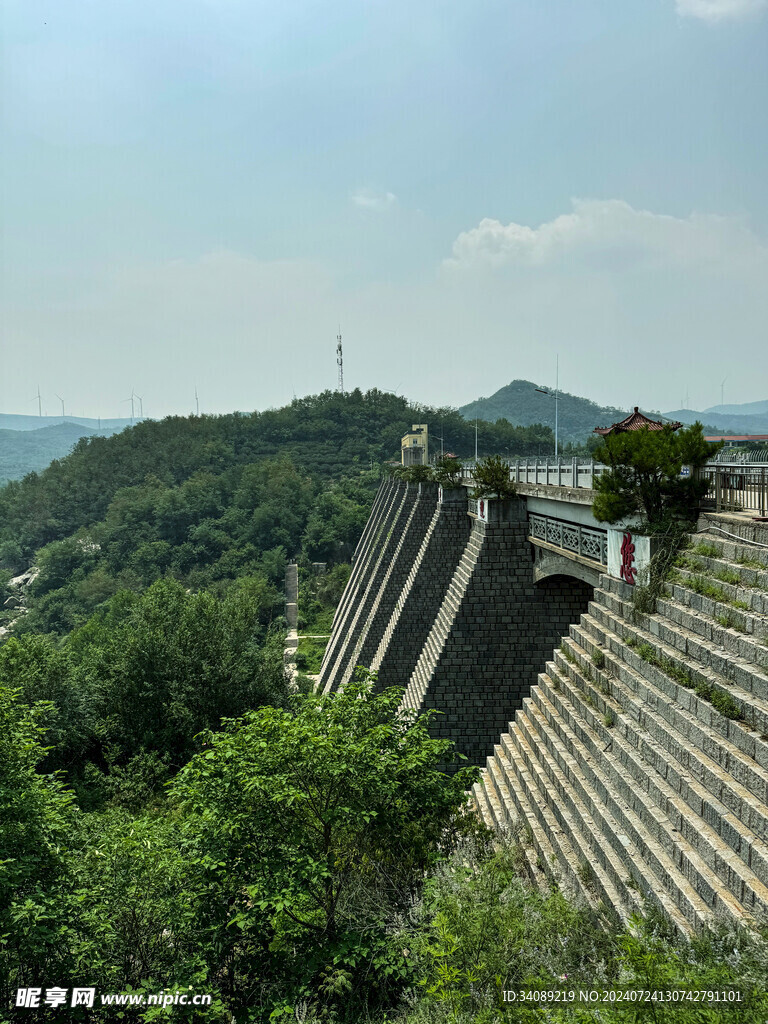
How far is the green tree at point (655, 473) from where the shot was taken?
29.2ft

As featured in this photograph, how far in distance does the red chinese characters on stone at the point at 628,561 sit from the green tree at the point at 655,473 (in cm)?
35

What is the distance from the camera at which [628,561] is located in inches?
375

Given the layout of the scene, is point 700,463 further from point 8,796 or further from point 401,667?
point 401,667

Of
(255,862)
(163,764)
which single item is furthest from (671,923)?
(163,764)

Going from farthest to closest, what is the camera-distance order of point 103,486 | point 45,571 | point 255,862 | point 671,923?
point 103,486, point 45,571, point 255,862, point 671,923

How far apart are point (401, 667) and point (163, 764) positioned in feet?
27.2

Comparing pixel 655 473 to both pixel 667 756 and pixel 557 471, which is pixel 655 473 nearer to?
pixel 667 756

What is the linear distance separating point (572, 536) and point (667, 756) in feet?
22.5

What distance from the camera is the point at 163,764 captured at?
21734 mm

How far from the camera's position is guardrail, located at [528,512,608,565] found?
12151 mm

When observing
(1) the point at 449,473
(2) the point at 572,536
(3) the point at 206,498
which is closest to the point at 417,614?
(1) the point at 449,473

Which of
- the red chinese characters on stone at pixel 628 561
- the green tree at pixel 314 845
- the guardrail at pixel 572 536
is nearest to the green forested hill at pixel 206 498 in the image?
the guardrail at pixel 572 536

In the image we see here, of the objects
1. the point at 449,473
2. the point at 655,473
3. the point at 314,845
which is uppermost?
the point at 655,473

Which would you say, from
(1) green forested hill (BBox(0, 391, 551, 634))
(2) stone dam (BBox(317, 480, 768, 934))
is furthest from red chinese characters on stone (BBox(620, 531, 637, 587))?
(1) green forested hill (BBox(0, 391, 551, 634))
